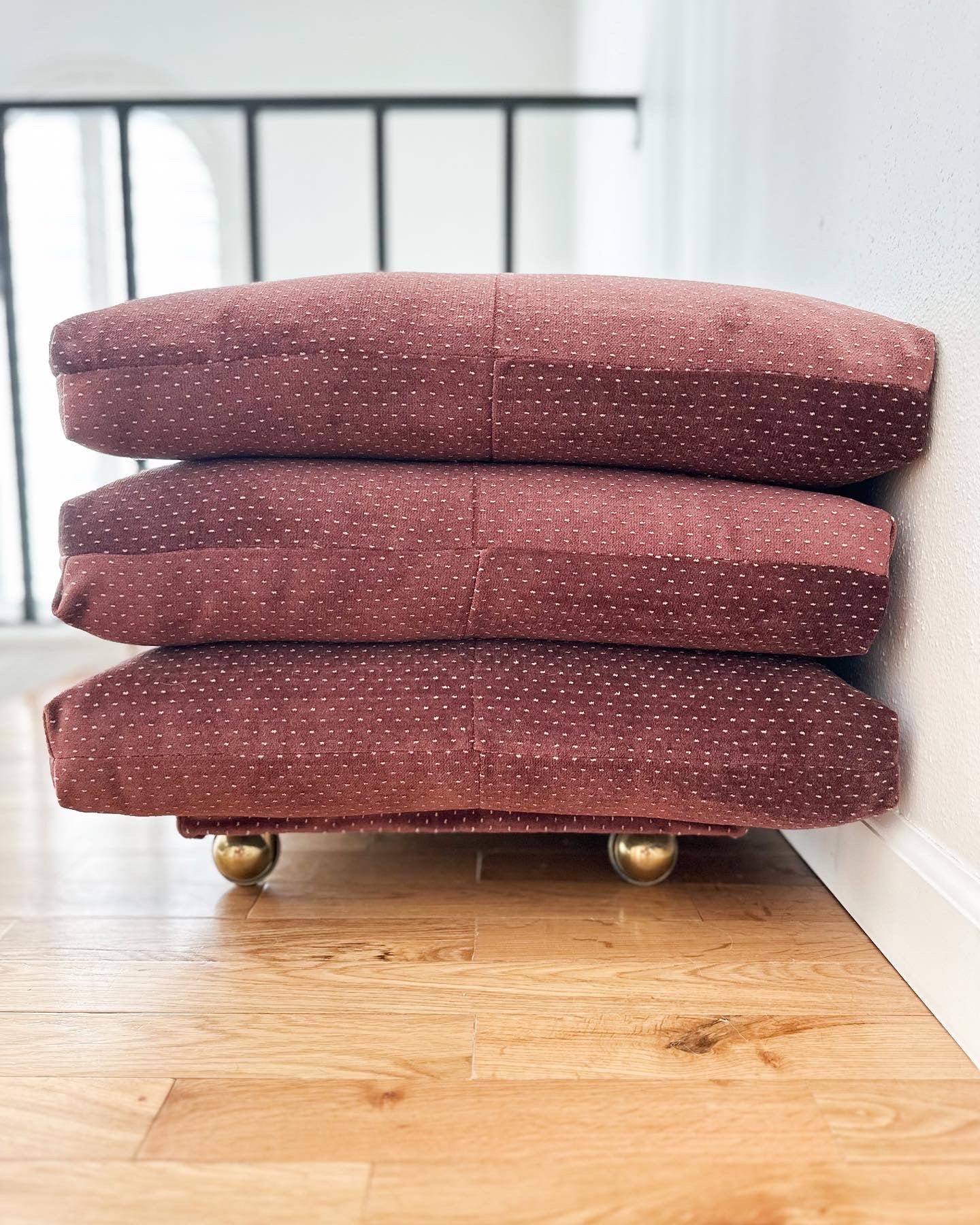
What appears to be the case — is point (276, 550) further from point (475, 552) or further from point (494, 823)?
point (494, 823)

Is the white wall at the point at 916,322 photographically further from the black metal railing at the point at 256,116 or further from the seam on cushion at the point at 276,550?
the black metal railing at the point at 256,116

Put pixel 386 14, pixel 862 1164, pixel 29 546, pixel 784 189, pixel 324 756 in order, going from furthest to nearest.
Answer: pixel 386 14, pixel 29 546, pixel 784 189, pixel 324 756, pixel 862 1164

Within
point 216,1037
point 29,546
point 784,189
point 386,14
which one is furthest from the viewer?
point 386,14

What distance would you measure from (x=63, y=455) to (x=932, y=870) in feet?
11.4

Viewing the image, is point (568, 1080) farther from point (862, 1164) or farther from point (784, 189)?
point (784, 189)

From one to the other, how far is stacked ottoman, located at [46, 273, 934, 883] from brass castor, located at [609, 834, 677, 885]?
8 cm

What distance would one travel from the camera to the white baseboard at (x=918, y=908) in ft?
1.79

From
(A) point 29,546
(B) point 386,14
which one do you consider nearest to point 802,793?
(A) point 29,546

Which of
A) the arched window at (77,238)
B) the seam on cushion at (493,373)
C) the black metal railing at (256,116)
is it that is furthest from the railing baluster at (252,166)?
the arched window at (77,238)

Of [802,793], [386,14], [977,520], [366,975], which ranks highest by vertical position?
[386,14]

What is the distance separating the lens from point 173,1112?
1.57 ft

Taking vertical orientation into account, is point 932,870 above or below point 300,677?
below

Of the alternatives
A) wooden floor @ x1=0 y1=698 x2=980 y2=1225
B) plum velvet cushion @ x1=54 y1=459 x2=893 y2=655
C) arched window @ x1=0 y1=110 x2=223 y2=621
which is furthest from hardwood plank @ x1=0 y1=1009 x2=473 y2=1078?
arched window @ x1=0 y1=110 x2=223 y2=621

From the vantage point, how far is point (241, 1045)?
21.3 inches
